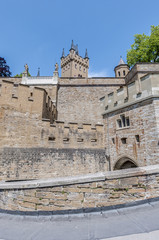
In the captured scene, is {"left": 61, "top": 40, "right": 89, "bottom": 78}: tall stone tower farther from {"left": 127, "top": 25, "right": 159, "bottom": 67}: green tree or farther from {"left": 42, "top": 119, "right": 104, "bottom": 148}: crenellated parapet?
{"left": 42, "top": 119, "right": 104, "bottom": 148}: crenellated parapet

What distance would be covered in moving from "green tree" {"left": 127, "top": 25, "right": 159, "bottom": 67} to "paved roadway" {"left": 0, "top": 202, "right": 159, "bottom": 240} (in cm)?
2284

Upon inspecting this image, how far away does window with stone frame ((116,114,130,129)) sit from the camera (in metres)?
9.35

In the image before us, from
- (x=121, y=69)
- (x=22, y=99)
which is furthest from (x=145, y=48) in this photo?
(x=22, y=99)

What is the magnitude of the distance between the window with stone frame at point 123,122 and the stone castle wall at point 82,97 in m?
7.59

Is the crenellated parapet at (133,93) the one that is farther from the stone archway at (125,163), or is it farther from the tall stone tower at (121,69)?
the tall stone tower at (121,69)

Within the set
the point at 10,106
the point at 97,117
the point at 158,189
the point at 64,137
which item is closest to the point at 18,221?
the point at 158,189

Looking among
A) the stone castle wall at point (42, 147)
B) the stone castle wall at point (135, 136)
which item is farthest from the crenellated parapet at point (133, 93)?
the stone castle wall at point (42, 147)

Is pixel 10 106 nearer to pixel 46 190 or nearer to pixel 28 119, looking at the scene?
pixel 28 119

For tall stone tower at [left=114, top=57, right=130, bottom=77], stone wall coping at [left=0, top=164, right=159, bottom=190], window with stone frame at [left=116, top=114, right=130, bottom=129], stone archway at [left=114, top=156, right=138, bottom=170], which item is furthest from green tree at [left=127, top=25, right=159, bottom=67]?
stone wall coping at [left=0, top=164, right=159, bottom=190]

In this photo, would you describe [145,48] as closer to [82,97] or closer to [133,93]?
[82,97]

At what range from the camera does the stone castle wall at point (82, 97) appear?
1766 cm

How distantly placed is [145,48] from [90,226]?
23989 millimetres

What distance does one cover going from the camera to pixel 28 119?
30.6ft

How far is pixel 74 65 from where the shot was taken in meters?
53.8
